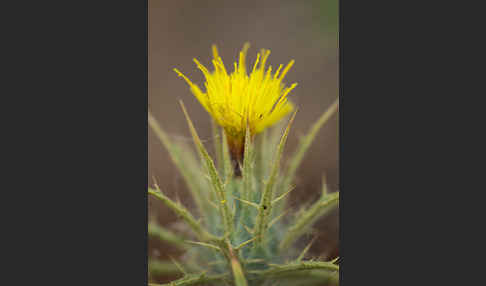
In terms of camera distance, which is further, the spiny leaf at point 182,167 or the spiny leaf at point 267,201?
the spiny leaf at point 182,167

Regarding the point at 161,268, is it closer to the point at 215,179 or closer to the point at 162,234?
the point at 162,234

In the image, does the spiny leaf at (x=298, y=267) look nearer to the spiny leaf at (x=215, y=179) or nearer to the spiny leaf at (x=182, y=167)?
the spiny leaf at (x=215, y=179)

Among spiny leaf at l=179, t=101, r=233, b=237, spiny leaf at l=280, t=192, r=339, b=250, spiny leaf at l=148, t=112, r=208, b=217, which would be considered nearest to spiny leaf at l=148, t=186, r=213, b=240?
spiny leaf at l=179, t=101, r=233, b=237

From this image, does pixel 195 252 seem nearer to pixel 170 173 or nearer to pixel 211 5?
pixel 170 173

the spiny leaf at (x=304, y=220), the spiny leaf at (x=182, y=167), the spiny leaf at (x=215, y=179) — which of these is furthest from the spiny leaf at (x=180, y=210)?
the spiny leaf at (x=304, y=220)

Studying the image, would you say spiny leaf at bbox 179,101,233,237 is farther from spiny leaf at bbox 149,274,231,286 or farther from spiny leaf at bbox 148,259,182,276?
spiny leaf at bbox 148,259,182,276

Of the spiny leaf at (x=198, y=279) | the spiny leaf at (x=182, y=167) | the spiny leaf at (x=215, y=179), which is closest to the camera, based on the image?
the spiny leaf at (x=215, y=179)

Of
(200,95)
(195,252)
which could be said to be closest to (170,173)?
(195,252)

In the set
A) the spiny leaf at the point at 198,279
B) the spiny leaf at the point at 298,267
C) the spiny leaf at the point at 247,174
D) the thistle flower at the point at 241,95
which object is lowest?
the spiny leaf at the point at 198,279
